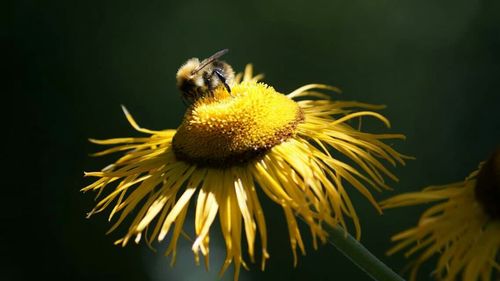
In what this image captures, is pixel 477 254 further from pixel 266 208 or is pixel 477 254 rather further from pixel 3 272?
pixel 3 272

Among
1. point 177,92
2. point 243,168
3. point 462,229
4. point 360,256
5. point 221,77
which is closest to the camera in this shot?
point 462,229

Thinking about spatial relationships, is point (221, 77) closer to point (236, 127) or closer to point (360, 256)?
point (236, 127)

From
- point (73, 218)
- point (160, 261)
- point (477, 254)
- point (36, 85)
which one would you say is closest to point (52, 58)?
point (36, 85)

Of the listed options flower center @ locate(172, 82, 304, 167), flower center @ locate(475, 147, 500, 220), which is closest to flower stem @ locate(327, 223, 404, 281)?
flower center @ locate(475, 147, 500, 220)

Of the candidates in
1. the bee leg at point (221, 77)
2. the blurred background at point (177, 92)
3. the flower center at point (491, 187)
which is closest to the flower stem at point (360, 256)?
the flower center at point (491, 187)

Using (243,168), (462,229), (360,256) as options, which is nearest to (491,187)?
(462,229)

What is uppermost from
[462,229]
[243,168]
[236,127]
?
[236,127]
